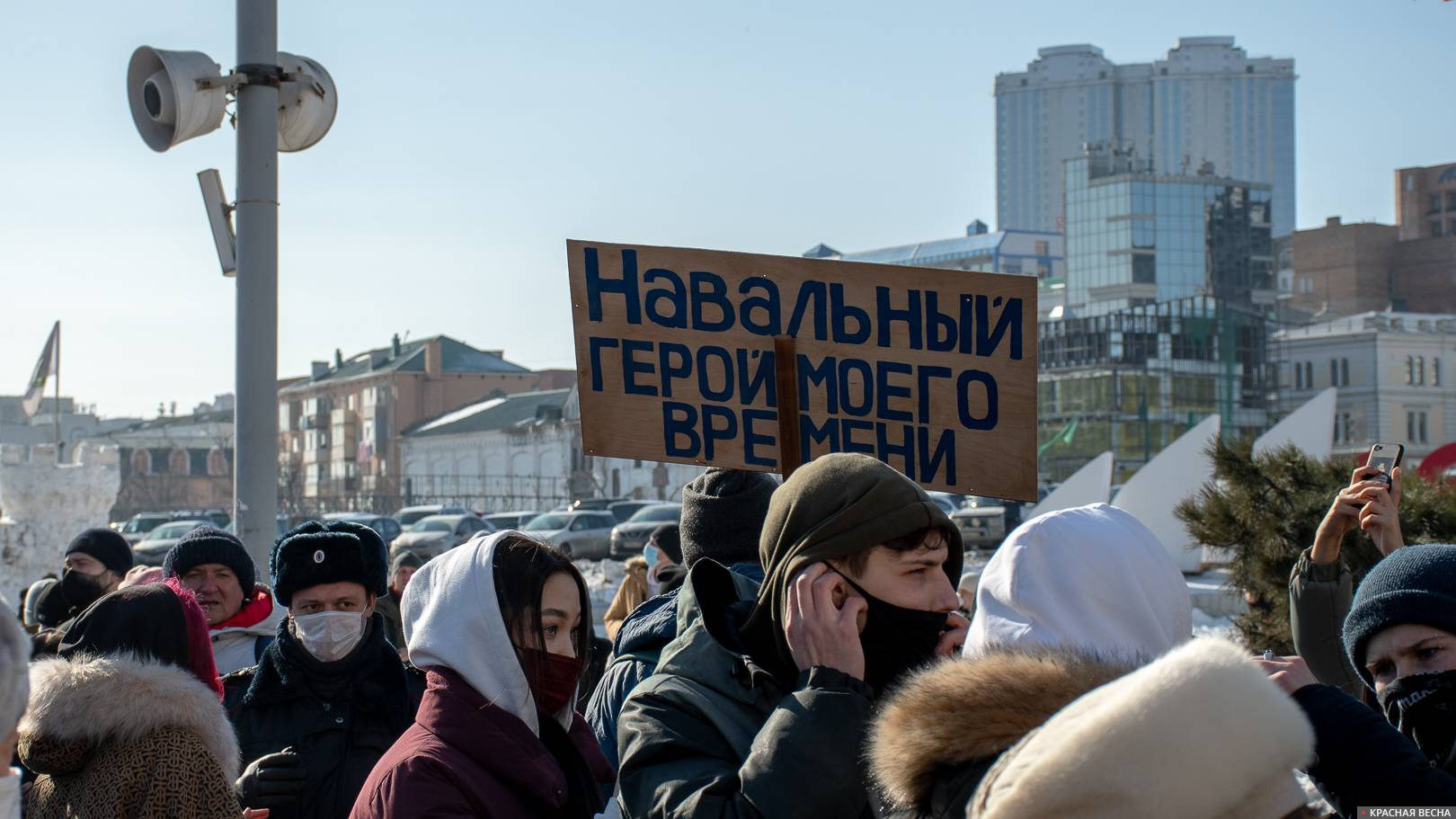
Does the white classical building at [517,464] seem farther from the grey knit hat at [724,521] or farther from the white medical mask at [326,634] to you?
the grey knit hat at [724,521]

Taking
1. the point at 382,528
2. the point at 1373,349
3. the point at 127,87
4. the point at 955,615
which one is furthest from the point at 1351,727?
the point at 1373,349

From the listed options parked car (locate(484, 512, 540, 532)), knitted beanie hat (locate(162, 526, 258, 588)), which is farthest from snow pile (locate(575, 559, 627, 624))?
knitted beanie hat (locate(162, 526, 258, 588))

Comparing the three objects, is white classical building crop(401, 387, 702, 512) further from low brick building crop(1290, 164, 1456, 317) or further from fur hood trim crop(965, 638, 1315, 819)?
fur hood trim crop(965, 638, 1315, 819)

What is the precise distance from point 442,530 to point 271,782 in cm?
3882

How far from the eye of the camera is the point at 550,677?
3.09 metres

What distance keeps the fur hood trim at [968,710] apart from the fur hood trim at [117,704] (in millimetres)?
1712

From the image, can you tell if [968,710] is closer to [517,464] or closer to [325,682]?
[325,682]

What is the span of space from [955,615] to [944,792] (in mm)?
827

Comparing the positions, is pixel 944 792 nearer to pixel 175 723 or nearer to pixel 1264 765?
pixel 1264 765

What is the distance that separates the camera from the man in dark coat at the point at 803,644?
239 centimetres

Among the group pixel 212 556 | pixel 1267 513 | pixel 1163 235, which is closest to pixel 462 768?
pixel 212 556

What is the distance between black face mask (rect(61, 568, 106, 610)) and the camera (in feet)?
21.2

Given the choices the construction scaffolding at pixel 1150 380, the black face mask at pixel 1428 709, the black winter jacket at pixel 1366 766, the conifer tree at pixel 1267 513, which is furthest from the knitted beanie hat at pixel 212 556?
the construction scaffolding at pixel 1150 380

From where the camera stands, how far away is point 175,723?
9.94 feet
